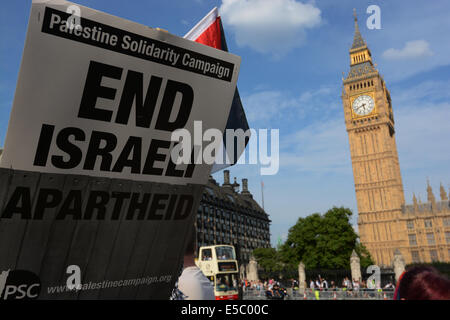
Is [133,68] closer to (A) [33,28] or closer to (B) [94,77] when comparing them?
(B) [94,77]

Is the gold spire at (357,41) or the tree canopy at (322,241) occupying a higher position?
the gold spire at (357,41)

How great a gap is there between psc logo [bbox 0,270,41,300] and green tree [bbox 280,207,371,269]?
58.7 m

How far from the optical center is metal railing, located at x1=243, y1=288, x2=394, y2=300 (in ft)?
93.5

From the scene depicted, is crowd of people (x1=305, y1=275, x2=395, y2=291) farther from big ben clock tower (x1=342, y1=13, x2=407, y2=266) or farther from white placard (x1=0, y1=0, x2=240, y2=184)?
big ben clock tower (x1=342, y1=13, x2=407, y2=266)

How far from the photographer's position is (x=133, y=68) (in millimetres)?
3797

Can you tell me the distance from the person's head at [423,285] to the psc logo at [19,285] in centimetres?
311

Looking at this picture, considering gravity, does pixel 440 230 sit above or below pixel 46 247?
above

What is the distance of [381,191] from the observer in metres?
92.2

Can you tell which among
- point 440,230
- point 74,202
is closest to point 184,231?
point 74,202

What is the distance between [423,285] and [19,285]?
10.9ft

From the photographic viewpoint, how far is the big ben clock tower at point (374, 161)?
8944cm

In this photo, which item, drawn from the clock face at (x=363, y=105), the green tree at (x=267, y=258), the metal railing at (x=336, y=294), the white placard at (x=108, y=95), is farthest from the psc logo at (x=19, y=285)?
the clock face at (x=363, y=105)

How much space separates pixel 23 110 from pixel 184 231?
7.18ft

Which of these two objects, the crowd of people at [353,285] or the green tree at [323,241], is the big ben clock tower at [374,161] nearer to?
the green tree at [323,241]
